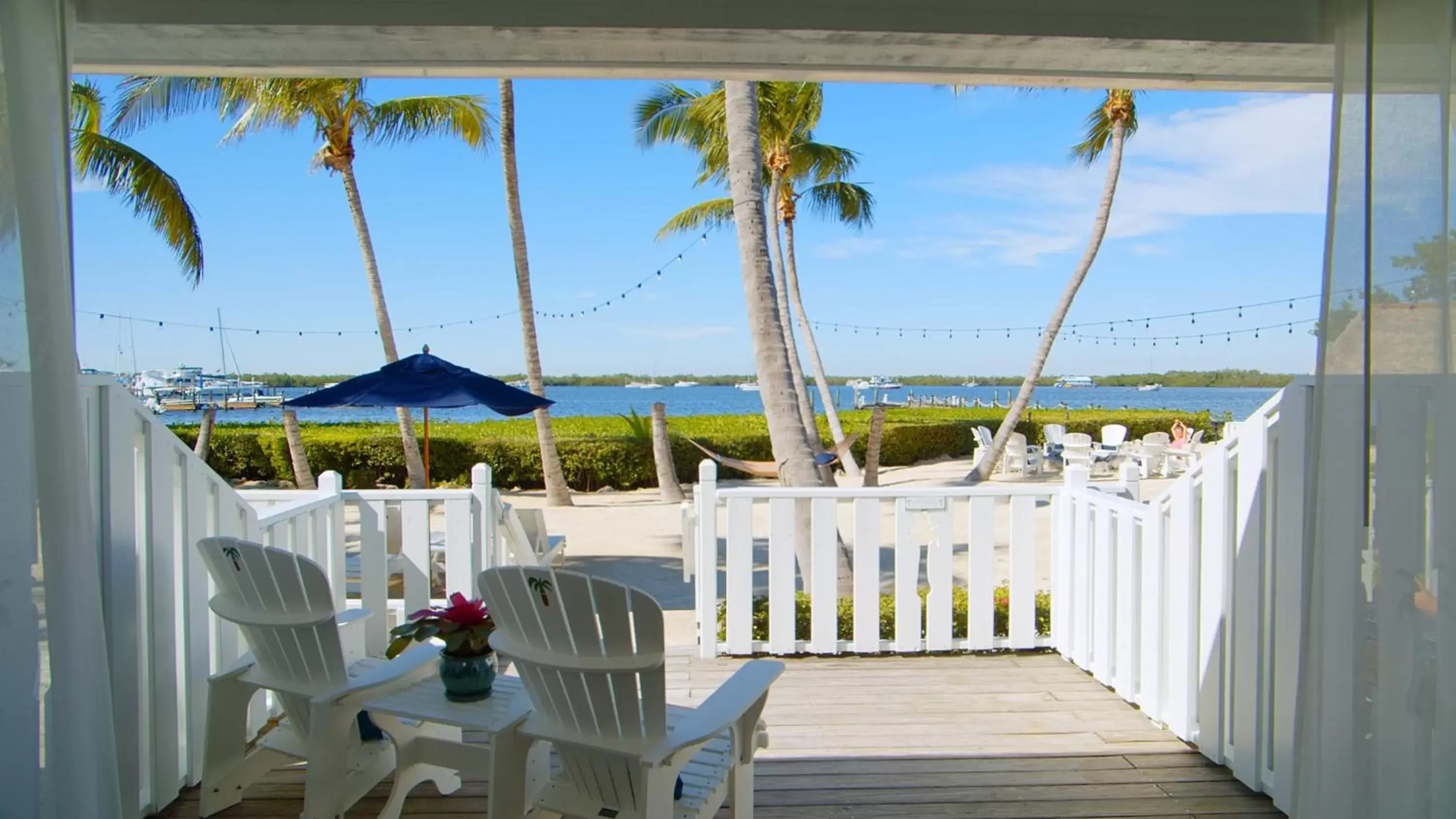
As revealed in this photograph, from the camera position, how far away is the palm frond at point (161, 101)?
33.0ft

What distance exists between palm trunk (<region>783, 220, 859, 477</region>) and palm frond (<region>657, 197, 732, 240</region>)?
166cm

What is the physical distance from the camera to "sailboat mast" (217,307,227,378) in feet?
104

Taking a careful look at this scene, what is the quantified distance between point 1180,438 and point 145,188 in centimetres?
1573

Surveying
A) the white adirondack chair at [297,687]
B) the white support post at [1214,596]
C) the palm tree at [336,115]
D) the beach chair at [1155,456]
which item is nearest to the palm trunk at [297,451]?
the palm tree at [336,115]

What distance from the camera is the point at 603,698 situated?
2.10 meters

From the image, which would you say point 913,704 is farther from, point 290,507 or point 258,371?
point 258,371

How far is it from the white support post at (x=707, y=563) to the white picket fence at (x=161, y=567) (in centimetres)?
158

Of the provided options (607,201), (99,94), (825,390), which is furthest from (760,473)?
(607,201)

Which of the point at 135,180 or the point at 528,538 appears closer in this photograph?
the point at 528,538

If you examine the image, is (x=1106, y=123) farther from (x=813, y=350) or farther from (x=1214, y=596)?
(x=1214, y=596)

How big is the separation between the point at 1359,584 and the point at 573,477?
1322 centimetres

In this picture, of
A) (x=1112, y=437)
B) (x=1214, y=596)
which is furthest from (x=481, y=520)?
(x=1112, y=437)

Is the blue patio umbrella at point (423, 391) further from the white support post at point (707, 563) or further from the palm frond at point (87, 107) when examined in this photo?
the palm frond at point (87, 107)

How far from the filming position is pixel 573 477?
1444 centimetres
